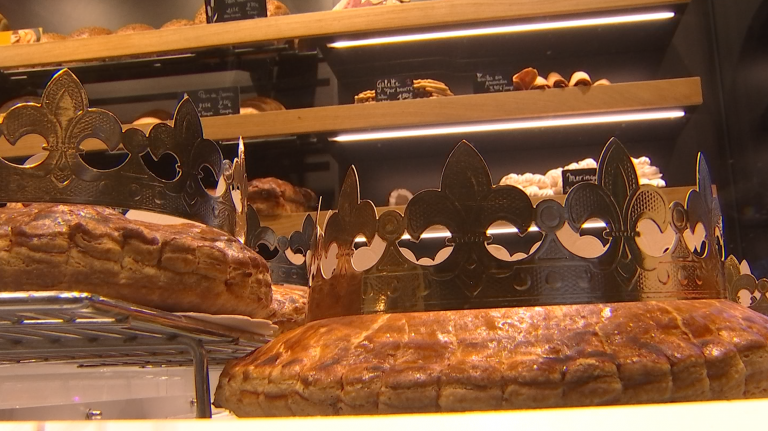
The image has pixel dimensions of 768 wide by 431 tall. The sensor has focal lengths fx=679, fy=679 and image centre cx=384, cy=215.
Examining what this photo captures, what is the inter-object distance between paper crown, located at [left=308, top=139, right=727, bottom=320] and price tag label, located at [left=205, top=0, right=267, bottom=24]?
2492mm

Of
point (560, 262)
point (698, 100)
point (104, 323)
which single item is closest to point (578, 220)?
point (560, 262)

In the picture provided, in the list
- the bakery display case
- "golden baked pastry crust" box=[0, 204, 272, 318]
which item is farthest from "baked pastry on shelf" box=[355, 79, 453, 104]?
"golden baked pastry crust" box=[0, 204, 272, 318]

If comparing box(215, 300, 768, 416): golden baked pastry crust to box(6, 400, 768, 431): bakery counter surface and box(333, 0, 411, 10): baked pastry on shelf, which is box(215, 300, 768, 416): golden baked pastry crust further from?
box(333, 0, 411, 10): baked pastry on shelf

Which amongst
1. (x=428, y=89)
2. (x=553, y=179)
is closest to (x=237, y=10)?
(x=428, y=89)

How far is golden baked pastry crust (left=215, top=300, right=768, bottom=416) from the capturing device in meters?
0.40

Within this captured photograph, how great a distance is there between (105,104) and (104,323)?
2979mm

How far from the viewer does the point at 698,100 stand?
2443 millimetres

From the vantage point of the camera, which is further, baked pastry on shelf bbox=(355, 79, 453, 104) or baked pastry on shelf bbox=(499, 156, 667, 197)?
baked pastry on shelf bbox=(355, 79, 453, 104)

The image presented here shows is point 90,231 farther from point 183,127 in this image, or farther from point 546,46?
point 546,46

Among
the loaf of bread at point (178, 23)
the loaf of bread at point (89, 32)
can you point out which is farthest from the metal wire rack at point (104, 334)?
the loaf of bread at point (89, 32)

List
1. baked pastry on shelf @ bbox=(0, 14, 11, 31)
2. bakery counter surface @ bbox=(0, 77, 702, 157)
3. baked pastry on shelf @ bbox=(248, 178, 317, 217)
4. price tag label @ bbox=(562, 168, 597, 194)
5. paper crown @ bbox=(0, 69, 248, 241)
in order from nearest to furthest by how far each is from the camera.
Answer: paper crown @ bbox=(0, 69, 248, 241) < price tag label @ bbox=(562, 168, 597, 194) < bakery counter surface @ bbox=(0, 77, 702, 157) < baked pastry on shelf @ bbox=(248, 178, 317, 217) < baked pastry on shelf @ bbox=(0, 14, 11, 31)

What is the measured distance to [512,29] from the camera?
287cm

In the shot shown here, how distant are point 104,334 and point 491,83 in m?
2.27

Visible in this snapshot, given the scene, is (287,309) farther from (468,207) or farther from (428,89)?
(428,89)
